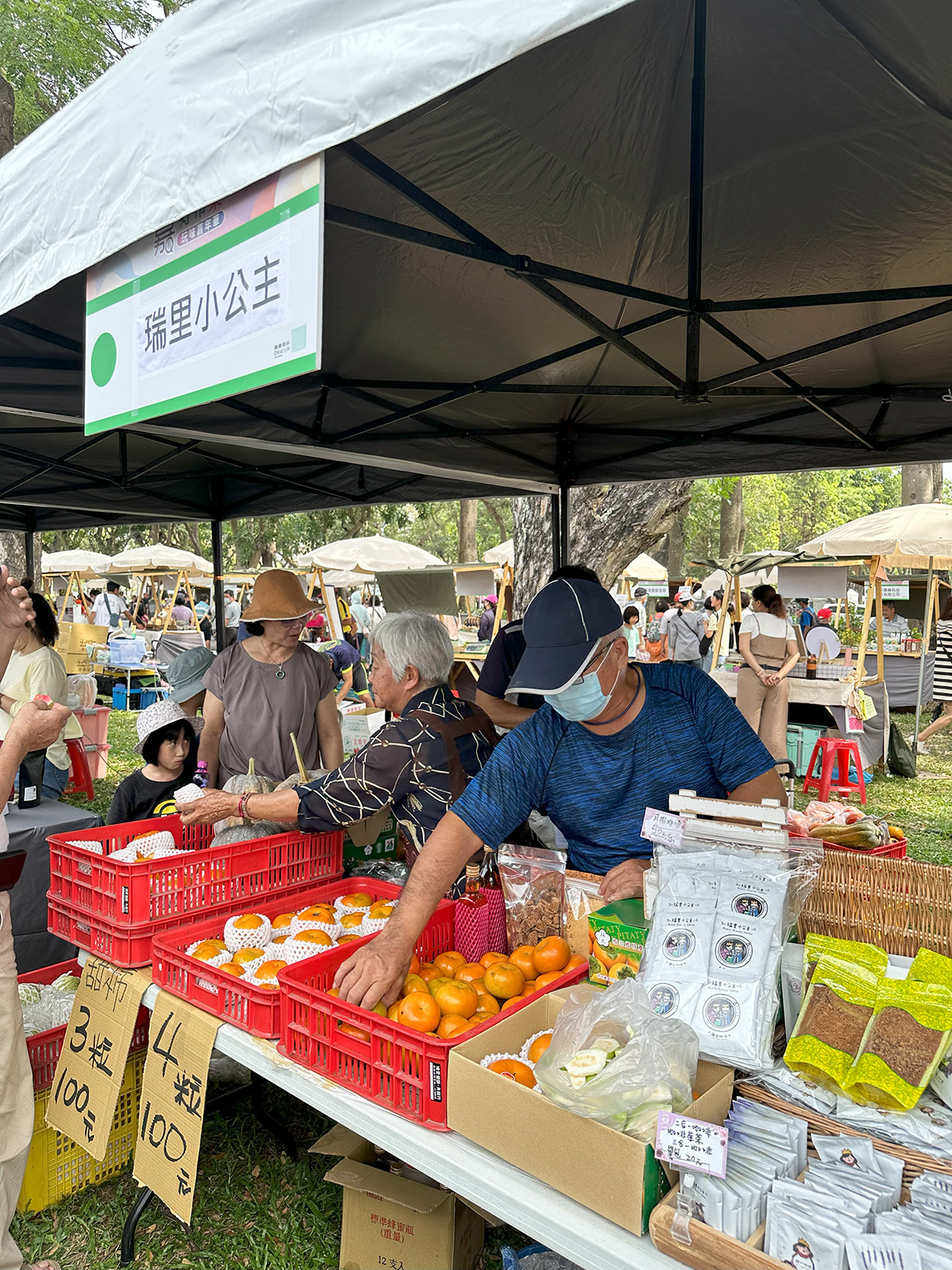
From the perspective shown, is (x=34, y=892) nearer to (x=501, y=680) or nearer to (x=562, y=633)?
(x=501, y=680)

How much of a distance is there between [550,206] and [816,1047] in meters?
2.24

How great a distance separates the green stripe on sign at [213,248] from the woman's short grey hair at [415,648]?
4.26ft

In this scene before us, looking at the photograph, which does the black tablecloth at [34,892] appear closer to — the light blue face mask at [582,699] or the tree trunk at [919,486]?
the light blue face mask at [582,699]

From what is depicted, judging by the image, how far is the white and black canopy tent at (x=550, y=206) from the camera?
1396 mm

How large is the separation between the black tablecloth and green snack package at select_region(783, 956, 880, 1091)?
3447mm

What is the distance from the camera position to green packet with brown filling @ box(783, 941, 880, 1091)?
4.89 ft

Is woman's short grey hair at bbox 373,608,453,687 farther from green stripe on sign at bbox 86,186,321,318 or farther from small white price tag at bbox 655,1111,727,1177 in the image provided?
small white price tag at bbox 655,1111,727,1177

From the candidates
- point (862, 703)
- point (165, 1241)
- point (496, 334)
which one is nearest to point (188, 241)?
point (496, 334)

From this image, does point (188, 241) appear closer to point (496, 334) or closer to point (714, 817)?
point (714, 817)

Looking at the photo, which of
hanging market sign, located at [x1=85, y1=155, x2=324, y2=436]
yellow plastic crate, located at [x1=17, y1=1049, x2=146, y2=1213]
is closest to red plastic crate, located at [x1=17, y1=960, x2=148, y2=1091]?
yellow plastic crate, located at [x1=17, y1=1049, x2=146, y2=1213]

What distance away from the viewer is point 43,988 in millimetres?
2920

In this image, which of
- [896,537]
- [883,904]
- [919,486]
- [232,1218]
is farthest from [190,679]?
[919,486]

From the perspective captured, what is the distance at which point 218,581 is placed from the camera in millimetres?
7883

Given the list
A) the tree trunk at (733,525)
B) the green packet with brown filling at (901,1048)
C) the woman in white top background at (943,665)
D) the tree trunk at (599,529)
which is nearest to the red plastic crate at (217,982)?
the green packet with brown filling at (901,1048)
